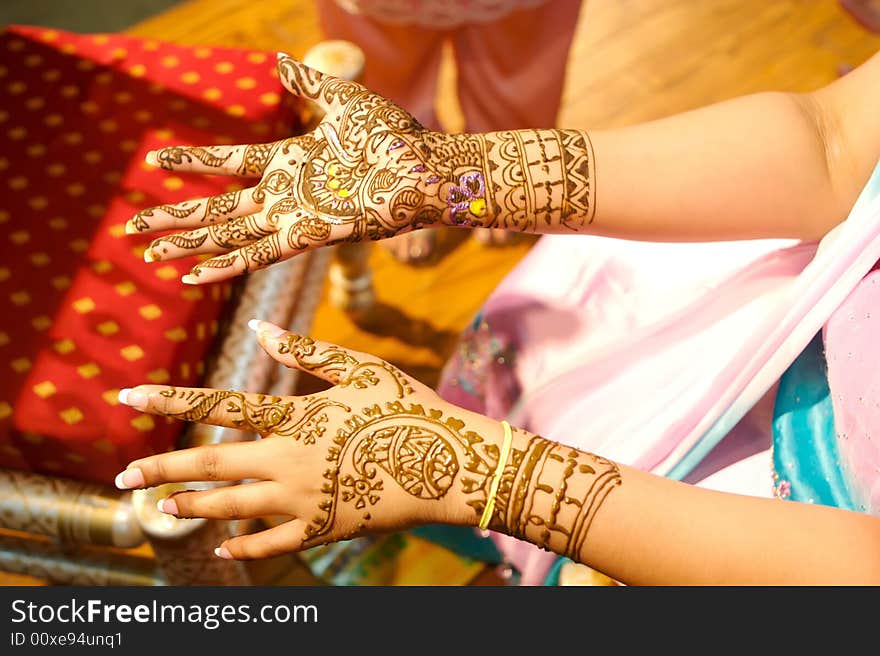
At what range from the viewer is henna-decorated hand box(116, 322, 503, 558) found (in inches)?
33.2

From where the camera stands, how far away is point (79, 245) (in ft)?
4.53

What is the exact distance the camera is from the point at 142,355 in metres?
1.29

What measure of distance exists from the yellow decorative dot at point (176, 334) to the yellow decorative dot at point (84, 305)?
0.13 m

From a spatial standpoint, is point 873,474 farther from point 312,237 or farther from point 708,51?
point 708,51

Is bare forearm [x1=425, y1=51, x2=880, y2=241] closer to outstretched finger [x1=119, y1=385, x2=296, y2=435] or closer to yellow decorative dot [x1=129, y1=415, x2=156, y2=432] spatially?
outstretched finger [x1=119, y1=385, x2=296, y2=435]

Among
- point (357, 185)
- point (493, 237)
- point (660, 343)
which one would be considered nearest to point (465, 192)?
point (357, 185)

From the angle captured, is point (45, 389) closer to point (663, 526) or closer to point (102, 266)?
point (102, 266)

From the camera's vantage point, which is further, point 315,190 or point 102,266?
point 102,266

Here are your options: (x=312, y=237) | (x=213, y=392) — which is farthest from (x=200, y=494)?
(x=312, y=237)

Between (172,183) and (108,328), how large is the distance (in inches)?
12.1

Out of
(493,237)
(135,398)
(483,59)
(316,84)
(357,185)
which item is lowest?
(135,398)

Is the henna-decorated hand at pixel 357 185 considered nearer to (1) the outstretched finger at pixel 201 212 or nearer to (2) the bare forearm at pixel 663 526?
(1) the outstretched finger at pixel 201 212

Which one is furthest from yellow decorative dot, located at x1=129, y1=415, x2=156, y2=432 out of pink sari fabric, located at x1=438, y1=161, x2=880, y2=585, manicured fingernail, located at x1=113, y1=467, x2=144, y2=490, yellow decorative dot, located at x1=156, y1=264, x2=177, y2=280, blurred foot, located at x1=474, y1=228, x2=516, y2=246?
blurred foot, located at x1=474, y1=228, x2=516, y2=246

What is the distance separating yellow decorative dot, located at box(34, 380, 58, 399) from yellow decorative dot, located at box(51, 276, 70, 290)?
0.17 m
